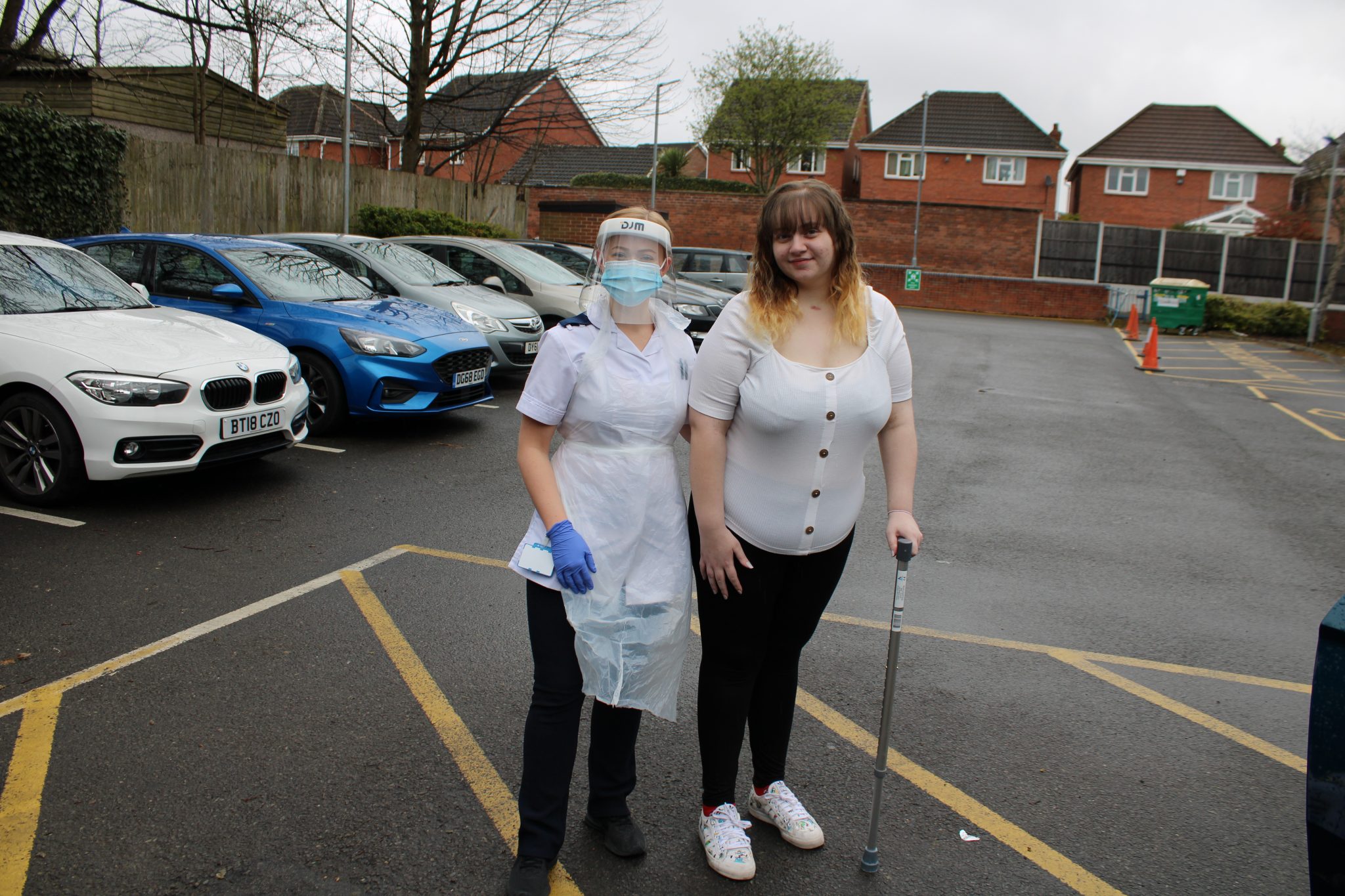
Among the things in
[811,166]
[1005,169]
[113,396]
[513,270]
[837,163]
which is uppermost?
[837,163]

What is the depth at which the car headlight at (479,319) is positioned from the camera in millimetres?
10316

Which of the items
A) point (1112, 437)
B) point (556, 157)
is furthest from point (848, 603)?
point (556, 157)

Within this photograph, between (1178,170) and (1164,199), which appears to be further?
(1164,199)

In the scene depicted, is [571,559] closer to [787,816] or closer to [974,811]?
[787,816]

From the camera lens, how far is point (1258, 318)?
92.1 feet

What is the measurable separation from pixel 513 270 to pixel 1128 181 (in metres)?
44.3

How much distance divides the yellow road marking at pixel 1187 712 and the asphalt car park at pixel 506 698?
0.06 feet

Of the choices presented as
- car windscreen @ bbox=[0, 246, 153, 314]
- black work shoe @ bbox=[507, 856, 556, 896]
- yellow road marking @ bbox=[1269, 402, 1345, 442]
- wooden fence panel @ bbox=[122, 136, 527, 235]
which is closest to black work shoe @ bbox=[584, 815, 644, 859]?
black work shoe @ bbox=[507, 856, 556, 896]

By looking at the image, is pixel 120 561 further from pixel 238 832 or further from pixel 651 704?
pixel 651 704

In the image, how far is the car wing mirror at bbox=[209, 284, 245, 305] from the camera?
818 cm

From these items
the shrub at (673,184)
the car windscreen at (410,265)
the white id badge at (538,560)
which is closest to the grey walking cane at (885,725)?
the white id badge at (538,560)

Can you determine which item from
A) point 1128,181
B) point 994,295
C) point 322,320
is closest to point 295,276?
point 322,320

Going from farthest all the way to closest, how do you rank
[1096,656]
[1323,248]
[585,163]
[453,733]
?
1. [585,163]
2. [1323,248]
3. [1096,656]
4. [453,733]

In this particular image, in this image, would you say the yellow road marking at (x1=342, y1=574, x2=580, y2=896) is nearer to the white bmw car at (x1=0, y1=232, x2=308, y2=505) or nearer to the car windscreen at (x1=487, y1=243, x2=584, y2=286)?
the white bmw car at (x1=0, y1=232, x2=308, y2=505)
